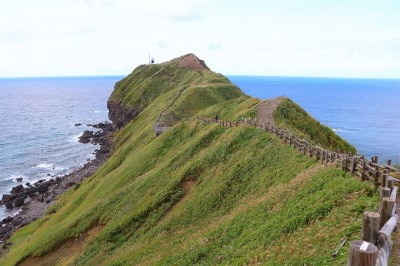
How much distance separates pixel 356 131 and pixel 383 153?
37699 mm

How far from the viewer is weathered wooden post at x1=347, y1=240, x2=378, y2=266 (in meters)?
6.08

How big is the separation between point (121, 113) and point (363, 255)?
393ft

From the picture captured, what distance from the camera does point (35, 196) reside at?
7700cm

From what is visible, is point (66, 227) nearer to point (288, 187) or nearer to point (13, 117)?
point (288, 187)

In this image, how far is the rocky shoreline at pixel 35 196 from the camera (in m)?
63.2

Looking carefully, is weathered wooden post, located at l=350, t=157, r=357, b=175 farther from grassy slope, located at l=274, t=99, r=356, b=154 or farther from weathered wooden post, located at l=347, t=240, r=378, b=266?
grassy slope, located at l=274, t=99, r=356, b=154

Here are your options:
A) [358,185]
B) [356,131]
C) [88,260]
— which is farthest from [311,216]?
[356,131]

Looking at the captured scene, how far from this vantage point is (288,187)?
910 inches

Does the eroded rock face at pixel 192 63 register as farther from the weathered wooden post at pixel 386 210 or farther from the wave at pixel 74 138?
the weathered wooden post at pixel 386 210

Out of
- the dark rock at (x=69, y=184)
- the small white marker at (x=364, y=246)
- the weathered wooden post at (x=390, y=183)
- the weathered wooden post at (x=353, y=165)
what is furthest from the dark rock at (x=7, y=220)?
the small white marker at (x=364, y=246)

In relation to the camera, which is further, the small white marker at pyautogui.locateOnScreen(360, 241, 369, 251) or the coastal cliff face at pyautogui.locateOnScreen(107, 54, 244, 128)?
the coastal cliff face at pyautogui.locateOnScreen(107, 54, 244, 128)

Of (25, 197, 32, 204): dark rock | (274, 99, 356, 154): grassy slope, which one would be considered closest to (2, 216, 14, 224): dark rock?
(25, 197, 32, 204): dark rock

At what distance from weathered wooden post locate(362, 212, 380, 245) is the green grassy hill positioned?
14.8 feet

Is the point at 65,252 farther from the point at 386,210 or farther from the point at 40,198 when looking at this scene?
the point at 40,198
